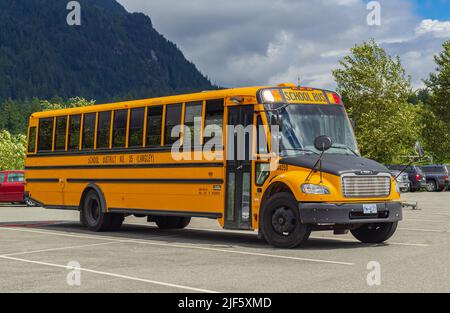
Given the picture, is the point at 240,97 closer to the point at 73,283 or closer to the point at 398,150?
the point at 73,283

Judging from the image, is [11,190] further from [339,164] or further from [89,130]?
[339,164]

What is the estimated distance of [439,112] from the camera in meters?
72.2

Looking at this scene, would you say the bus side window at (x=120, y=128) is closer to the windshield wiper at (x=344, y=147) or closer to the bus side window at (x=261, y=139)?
the bus side window at (x=261, y=139)

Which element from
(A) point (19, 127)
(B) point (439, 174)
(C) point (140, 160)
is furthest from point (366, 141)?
(A) point (19, 127)

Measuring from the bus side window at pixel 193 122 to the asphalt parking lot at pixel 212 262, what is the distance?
6.31 ft

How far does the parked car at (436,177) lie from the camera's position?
146 ft

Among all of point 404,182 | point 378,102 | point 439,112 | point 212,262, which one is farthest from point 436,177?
point 212,262

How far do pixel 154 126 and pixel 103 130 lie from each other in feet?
6.75

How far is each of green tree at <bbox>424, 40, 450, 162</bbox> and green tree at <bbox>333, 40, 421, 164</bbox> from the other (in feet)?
25.1

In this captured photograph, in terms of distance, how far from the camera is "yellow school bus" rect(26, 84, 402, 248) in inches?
476

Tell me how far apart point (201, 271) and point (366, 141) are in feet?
171

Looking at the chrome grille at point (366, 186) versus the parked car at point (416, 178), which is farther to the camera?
the parked car at point (416, 178)

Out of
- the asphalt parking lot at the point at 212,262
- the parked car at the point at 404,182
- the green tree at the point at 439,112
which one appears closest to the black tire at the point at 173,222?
the asphalt parking lot at the point at 212,262

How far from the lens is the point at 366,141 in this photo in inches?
2377
